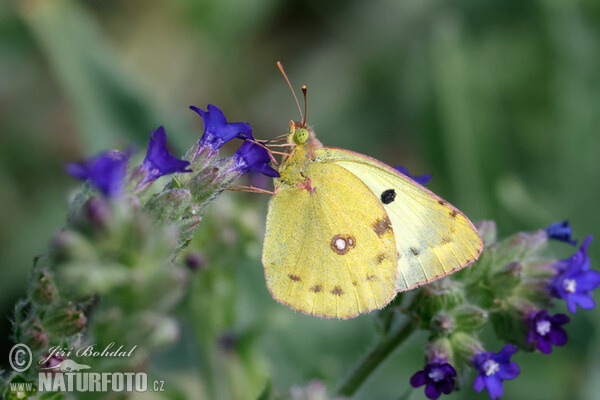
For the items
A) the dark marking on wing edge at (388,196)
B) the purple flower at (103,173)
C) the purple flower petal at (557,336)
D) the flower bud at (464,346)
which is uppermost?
the dark marking on wing edge at (388,196)

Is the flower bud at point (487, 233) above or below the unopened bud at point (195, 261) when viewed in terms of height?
above

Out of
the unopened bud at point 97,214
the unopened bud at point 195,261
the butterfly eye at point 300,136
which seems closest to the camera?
the unopened bud at point 97,214

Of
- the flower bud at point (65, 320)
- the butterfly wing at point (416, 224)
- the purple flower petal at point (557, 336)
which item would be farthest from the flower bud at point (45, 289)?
the purple flower petal at point (557, 336)

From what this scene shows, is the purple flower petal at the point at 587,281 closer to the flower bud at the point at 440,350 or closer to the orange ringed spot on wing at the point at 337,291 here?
the flower bud at the point at 440,350

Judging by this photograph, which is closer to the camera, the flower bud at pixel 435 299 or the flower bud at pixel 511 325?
the flower bud at pixel 435 299

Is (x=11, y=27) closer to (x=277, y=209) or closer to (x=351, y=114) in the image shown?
(x=351, y=114)

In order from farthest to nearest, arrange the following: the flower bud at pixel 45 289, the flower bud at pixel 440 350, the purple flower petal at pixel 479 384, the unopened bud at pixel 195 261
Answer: the unopened bud at pixel 195 261 < the flower bud at pixel 440 350 < the purple flower petal at pixel 479 384 < the flower bud at pixel 45 289

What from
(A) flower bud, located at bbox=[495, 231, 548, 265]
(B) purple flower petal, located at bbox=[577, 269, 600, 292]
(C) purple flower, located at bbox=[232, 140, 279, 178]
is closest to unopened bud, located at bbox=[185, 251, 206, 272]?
(C) purple flower, located at bbox=[232, 140, 279, 178]

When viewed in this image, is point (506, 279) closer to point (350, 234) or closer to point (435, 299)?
point (435, 299)
